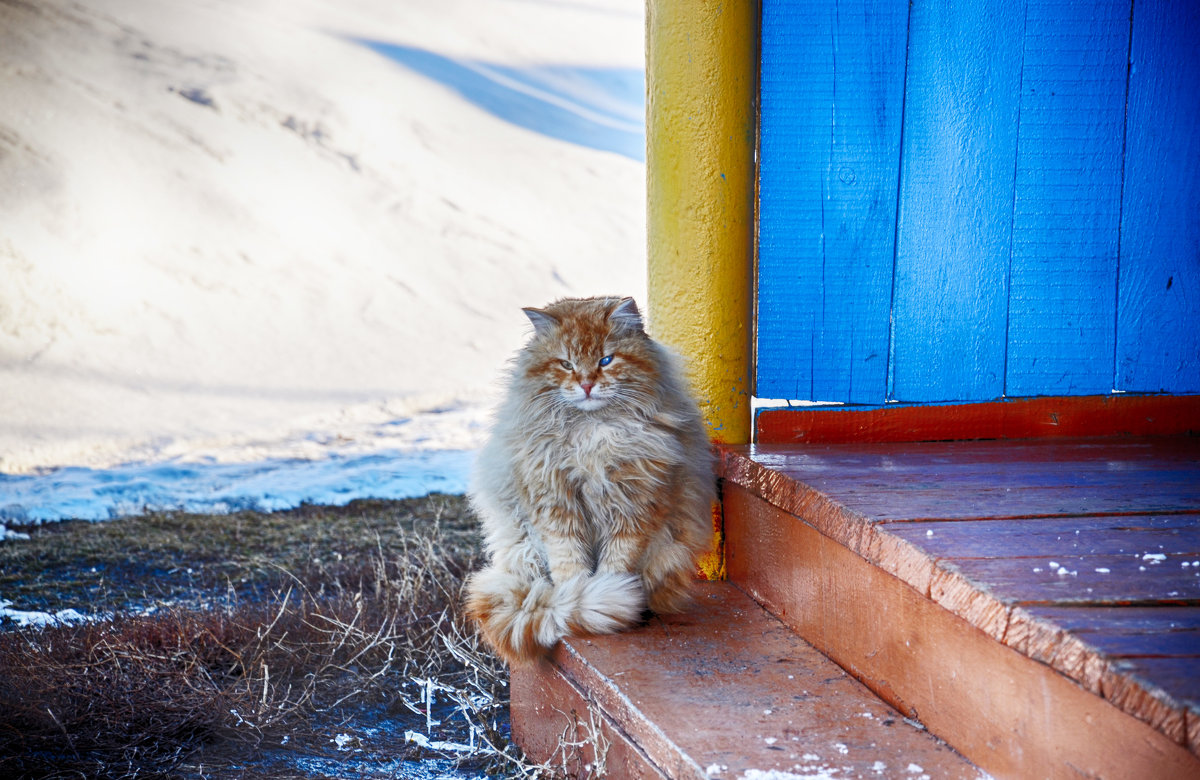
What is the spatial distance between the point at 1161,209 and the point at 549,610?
1.96 m

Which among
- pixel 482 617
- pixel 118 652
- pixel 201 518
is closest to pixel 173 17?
pixel 201 518

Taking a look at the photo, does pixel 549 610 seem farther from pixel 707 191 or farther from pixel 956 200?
pixel 956 200

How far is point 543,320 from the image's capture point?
2250 mm

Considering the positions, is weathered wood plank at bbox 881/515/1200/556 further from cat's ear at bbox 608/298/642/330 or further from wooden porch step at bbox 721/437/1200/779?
cat's ear at bbox 608/298/642/330

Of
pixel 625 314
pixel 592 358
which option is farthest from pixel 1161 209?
pixel 592 358

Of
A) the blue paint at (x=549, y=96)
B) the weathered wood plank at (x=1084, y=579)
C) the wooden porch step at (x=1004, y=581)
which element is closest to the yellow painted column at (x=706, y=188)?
the wooden porch step at (x=1004, y=581)

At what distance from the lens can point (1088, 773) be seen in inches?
49.4

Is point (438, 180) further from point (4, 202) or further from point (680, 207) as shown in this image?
point (680, 207)

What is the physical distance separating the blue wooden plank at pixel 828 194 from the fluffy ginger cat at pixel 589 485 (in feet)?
1.64

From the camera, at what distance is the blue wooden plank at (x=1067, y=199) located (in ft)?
8.35

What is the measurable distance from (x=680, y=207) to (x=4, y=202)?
20.0ft

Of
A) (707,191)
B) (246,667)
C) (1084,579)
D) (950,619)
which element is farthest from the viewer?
(246,667)

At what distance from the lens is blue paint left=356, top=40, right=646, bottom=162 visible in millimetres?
8883

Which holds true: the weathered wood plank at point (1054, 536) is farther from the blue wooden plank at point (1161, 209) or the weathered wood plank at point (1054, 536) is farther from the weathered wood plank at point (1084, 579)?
the blue wooden plank at point (1161, 209)
